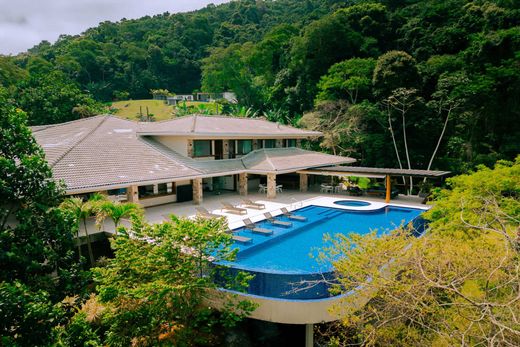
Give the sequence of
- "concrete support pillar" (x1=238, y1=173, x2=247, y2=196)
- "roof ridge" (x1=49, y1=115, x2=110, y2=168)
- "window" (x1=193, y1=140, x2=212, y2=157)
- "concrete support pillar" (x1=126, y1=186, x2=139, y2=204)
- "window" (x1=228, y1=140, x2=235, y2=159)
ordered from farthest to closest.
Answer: "window" (x1=228, y1=140, x2=235, y2=159), "concrete support pillar" (x1=238, y1=173, x2=247, y2=196), "window" (x1=193, y1=140, x2=212, y2=157), "concrete support pillar" (x1=126, y1=186, x2=139, y2=204), "roof ridge" (x1=49, y1=115, x2=110, y2=168)

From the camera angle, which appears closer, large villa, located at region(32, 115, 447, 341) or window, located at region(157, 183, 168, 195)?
large villa, located at region(32, 115, 447, 341)

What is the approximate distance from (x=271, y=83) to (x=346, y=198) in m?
36.5

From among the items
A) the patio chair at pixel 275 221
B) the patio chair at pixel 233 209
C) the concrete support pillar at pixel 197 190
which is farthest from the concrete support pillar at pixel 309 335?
the concrete support pillar at pixel 197 190

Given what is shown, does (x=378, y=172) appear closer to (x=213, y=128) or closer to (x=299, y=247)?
(x=299, y=247)

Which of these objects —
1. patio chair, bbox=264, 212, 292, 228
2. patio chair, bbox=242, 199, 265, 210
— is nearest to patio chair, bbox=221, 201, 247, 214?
patio chair, bbox=242, 199, 265, 210

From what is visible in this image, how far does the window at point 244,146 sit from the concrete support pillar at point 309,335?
63.6 feet

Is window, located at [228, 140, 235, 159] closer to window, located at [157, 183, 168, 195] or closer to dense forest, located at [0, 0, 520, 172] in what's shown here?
window, located at [157, 183, 168, 195]

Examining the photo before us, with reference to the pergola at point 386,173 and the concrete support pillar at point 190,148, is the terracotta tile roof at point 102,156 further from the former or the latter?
the pergola at point 386,173

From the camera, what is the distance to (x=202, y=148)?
1033 inches

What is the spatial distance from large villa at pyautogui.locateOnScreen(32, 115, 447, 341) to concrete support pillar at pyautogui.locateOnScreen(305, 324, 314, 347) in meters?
0.04

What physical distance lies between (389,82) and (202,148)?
73.2 ft

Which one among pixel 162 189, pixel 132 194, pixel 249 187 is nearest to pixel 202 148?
pixel 162 189

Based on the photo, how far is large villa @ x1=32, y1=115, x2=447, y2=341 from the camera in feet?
36.6

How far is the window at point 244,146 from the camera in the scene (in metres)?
29.4
